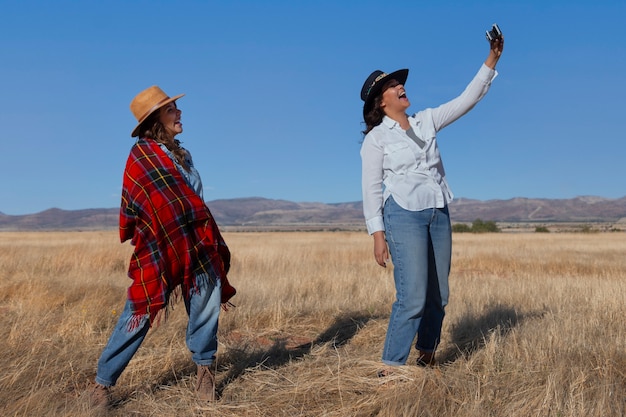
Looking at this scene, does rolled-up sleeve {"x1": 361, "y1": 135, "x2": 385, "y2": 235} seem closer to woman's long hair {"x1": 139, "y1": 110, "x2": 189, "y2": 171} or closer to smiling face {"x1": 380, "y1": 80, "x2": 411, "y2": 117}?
smiling face {"x1": 380, "y1": 80, "x2": 411, "y2": 117}

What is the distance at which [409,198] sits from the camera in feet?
12.1

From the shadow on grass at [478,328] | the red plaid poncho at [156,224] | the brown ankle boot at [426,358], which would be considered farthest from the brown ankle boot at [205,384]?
the shadow on grass at [478,328]

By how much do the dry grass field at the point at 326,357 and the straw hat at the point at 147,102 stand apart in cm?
166

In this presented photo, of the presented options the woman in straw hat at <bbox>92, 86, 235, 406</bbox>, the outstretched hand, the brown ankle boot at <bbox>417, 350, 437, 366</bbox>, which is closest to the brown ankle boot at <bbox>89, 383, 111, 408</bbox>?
the woman in straw hat at <bbox>92, 86, 235, 406</bbox>

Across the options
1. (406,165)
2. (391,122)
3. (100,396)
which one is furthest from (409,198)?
(100,396)

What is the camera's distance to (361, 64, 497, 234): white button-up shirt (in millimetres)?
3727

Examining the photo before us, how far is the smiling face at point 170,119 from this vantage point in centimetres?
Result: 374

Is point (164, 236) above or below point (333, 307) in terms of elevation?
above

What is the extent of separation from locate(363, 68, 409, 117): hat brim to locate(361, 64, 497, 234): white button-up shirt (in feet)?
0.53

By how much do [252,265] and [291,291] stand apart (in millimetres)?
5607

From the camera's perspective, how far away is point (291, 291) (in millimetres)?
8414

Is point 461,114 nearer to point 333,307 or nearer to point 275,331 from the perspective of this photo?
point 275,331

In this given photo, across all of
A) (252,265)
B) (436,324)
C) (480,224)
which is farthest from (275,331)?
(480,224)

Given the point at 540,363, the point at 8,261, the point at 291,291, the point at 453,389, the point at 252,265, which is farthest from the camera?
the point at 252,265
